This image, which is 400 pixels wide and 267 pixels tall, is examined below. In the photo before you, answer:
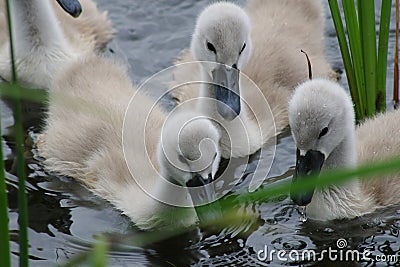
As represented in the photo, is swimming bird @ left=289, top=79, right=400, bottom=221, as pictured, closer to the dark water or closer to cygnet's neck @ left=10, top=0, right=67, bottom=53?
the dark water

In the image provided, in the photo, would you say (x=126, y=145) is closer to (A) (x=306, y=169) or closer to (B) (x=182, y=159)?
(B) (x=182, y=159)

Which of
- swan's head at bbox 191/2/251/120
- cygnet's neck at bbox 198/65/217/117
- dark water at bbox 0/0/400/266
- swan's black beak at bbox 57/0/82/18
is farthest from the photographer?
swan's black beak at bbox 57/0/82/18

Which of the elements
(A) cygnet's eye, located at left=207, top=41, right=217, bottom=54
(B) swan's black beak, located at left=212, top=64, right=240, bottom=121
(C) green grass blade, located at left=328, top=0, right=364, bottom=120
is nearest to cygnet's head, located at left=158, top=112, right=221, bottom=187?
(B) swan's black beak, located at left=212, top=64, right=240, bottom=121

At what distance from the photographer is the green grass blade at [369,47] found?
357 cm

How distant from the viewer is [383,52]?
374 centimetres

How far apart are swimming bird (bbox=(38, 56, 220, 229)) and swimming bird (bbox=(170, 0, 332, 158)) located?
29 cm

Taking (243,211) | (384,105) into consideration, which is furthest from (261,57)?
(243,211)

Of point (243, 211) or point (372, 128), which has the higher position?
point (372, 128)

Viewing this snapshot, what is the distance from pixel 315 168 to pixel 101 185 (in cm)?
97

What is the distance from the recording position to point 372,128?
150 inches

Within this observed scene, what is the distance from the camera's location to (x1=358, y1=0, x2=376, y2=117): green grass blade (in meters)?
3.57

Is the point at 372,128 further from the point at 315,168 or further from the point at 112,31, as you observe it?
the point at 112,31

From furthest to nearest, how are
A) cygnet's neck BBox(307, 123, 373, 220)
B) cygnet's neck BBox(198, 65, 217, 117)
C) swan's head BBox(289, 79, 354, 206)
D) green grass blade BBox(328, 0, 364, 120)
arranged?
cygnet's neck BBox(198, 65, 217, 117) → green grass blade BBox(328, 0, 364, 120) → cygnet's neck BBox(307, 123, 373, 220) → swan's head BBox(289, 79, 354, 206)

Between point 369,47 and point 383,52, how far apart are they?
0.08 metres
